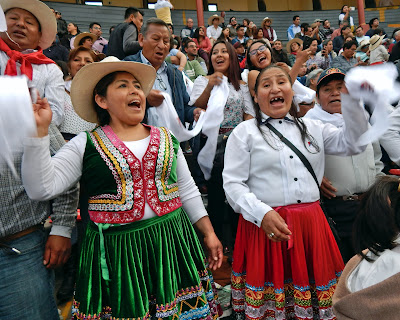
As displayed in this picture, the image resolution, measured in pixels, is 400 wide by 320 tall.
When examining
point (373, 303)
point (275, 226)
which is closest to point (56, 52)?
point (275, 226)

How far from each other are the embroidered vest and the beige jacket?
890 millimetres

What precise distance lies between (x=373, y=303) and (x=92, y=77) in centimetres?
169

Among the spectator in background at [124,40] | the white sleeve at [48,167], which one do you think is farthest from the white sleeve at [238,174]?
the spectator in background at [124,40]

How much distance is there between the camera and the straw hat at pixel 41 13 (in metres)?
2.11

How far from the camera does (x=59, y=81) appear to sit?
218 centimetres

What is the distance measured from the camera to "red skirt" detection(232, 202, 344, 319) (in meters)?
2.00

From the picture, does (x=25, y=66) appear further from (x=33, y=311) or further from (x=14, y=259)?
(x=33, y=311)

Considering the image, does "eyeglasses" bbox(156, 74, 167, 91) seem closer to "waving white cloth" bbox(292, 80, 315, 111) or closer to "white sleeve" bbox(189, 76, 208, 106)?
"white sleeve" bbox(189, 76, 208, 106)

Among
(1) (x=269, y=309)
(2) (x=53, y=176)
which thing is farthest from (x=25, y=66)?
(1) (x=269, y=309)

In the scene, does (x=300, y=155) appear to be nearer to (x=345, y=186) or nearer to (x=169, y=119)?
(x=345, y=186)

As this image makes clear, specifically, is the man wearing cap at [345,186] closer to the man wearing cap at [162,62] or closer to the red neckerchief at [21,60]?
the man wearing cap at [162,62]

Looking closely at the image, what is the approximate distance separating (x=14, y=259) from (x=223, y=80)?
7.14 ft

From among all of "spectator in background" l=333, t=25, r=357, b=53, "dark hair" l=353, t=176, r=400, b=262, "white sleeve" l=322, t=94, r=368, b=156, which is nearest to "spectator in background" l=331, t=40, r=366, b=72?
"spectator in background" l=333, t=25, r=357, b=53

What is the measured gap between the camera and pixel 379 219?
62.6 inches
